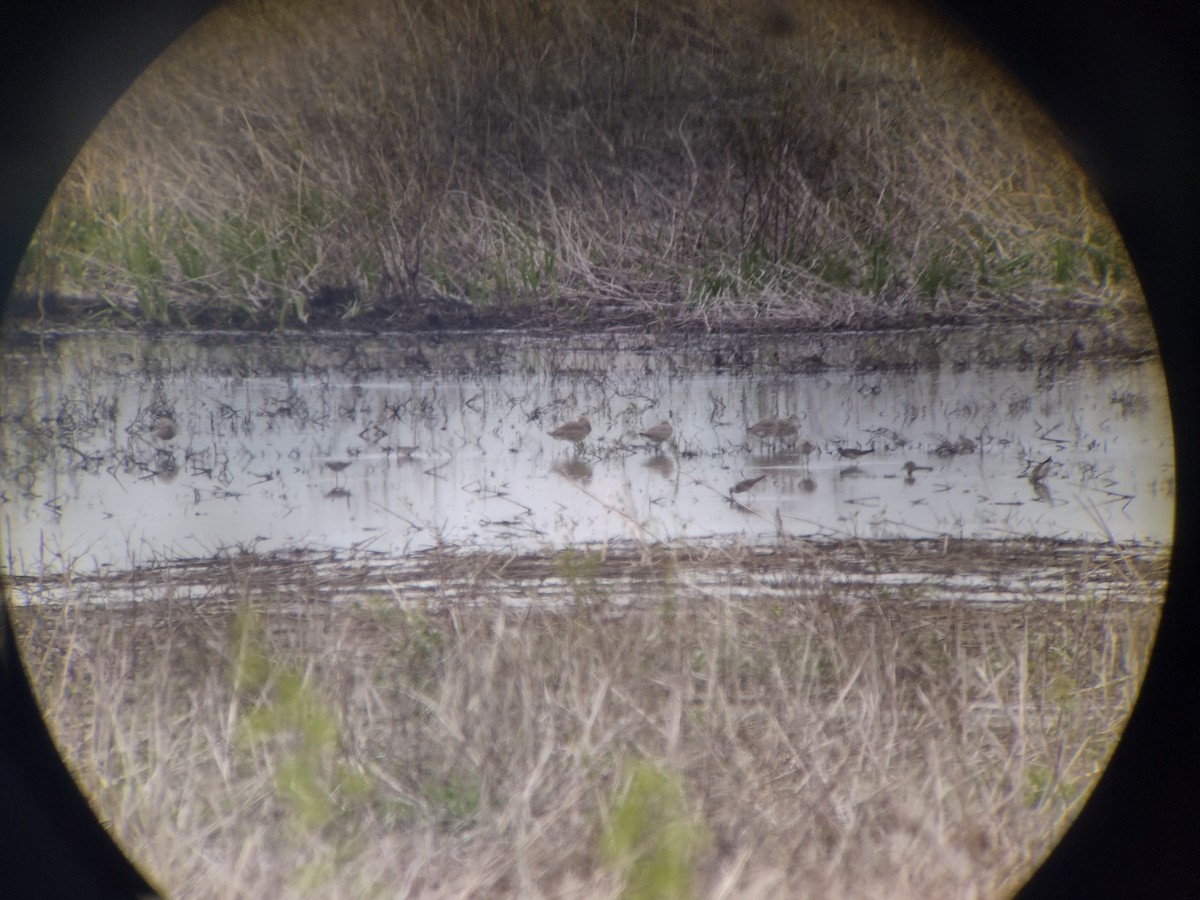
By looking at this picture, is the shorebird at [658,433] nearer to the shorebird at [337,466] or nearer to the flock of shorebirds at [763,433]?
the flock of shorebirds at [763,433]

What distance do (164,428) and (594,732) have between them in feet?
6.03

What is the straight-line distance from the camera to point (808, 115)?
2975mm

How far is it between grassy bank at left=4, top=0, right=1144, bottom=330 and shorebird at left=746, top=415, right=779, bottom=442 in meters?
0.43

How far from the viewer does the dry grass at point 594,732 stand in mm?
1711

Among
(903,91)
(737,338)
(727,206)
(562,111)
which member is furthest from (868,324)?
(562,111)

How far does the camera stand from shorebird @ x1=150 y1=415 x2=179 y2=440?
2.53 m

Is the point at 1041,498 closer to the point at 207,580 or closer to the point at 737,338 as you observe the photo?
the point at 737,338

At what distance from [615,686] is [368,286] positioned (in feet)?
6.09

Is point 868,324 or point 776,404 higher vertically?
point 868,324

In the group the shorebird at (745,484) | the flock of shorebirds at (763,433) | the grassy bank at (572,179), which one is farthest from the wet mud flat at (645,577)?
the grassy bank at (572,179)

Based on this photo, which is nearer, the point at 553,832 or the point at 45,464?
the point at 553,832

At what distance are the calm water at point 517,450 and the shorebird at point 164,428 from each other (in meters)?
0.02

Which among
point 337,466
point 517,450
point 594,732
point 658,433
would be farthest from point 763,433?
point 337,466

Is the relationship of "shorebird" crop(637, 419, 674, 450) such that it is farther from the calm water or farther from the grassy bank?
the grassy bank
